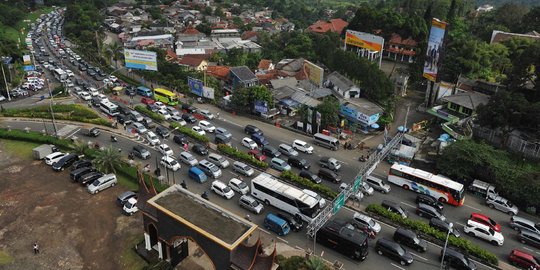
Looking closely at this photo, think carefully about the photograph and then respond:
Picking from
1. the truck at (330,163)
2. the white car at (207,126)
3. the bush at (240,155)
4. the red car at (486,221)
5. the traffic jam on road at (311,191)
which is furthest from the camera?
the white car at (207,126)

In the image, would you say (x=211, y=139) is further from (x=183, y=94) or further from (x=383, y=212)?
(x=383, y=212)

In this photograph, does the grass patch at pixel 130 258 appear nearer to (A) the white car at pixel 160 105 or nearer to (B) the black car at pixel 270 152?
(B) the black car at pixel 270 152

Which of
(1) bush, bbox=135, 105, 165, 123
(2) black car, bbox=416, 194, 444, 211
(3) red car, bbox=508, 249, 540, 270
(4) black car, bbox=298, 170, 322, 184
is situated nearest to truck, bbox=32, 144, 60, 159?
(1) bush, bbox=135, 105, 165, 123

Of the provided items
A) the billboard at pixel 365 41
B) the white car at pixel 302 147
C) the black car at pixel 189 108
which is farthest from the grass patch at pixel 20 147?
the billboard at pixel 365 41

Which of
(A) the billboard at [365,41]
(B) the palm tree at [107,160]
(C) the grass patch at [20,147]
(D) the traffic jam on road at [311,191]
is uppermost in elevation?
(A) the billboard at [365,41]

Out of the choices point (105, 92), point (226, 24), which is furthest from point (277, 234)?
point (226, 24)

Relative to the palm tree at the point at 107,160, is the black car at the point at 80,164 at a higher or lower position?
lower
